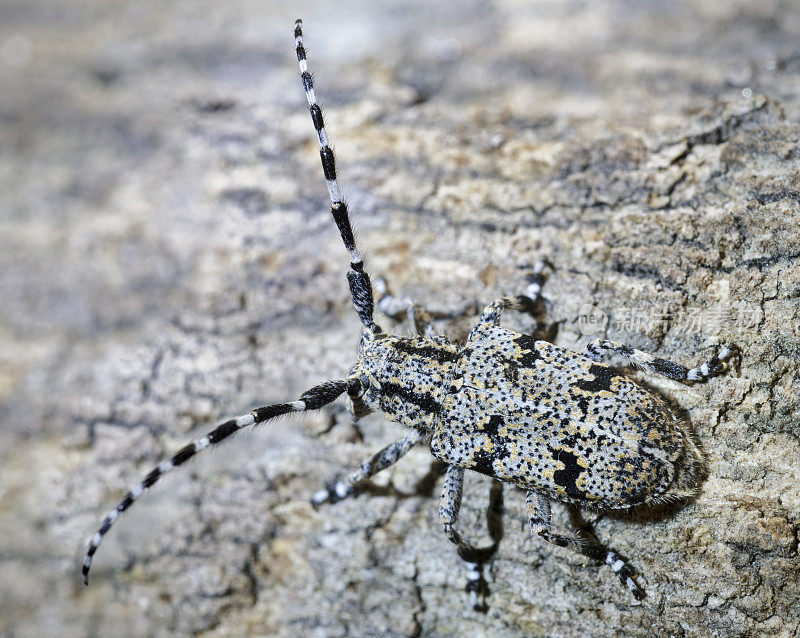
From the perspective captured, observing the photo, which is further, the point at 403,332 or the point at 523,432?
the point at 403,332

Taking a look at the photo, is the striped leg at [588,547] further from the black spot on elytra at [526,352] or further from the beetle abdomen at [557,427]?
the black spot on elytra at [526,352]

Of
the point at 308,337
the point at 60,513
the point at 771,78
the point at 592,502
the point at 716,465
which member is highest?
the point at 771,78

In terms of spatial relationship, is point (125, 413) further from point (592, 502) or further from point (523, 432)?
point (592, 502)

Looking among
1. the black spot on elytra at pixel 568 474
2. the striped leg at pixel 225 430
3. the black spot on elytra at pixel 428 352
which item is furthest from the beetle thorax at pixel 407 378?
the black spot on elytra at pixel 568 474

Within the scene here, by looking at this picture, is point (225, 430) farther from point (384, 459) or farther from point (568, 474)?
point (568, 474)

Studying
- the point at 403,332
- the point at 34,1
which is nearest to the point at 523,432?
the point at 403,332

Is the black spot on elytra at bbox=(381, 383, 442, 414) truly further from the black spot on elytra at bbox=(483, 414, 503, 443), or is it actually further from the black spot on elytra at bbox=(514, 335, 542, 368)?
the black spot on elytra at bbox=(514, 335, 542, 368)

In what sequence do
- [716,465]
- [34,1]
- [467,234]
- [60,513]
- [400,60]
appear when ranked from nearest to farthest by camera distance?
1. [716,465]
2. [467,234]
3. [60,513]
4. [400,60]
5. [34,1]

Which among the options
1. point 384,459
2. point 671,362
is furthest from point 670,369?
point 384,459
